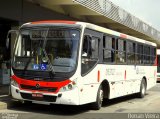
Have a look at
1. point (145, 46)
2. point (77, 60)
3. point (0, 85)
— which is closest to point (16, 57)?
point (77, 60)

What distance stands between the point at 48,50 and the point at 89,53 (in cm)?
129

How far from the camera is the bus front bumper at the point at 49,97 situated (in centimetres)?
1195

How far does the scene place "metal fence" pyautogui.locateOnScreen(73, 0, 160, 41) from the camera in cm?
2248

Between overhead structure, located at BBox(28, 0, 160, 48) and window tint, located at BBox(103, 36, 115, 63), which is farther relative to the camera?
overhead structure, located at BBox(28, 0, 160, 48)

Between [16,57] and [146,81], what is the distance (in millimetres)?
9315

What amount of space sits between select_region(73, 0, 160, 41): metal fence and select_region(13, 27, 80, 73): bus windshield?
25.1 feet

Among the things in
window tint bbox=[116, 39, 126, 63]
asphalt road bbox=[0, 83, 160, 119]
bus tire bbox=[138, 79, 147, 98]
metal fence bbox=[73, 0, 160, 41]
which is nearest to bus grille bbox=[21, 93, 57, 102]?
asphalt road bbox=[0, 83, 160, 119]

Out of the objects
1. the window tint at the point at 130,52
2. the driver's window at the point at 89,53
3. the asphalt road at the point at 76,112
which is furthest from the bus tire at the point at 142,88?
the driver's window at the point at 89,53

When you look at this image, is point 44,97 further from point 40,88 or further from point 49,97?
point 40,88

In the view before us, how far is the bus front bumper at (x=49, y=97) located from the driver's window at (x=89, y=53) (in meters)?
0.81

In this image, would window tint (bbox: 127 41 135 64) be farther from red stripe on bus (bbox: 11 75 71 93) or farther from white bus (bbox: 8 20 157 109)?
red stripe on bus (bbox: 11 75 71 93)

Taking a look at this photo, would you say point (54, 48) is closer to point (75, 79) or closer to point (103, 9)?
point (75, 79)

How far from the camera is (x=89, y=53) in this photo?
12875mm

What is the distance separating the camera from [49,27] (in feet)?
41.6
